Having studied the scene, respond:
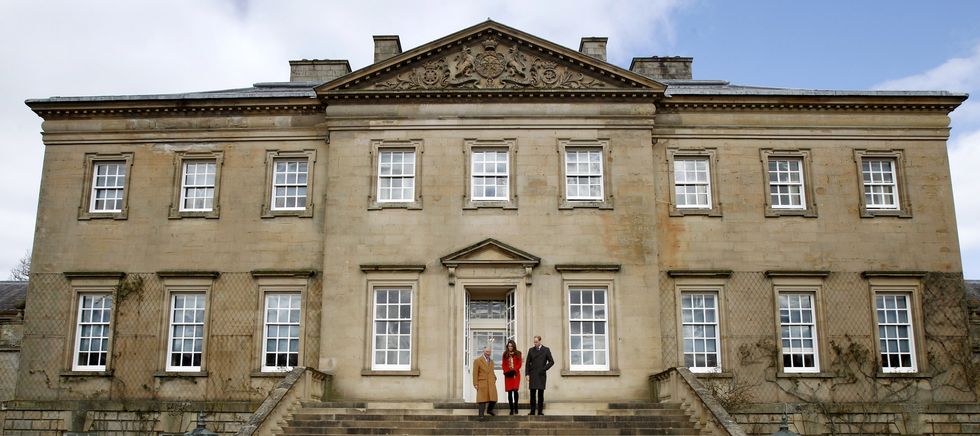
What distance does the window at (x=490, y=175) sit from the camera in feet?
73.7

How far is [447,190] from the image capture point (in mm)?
22328

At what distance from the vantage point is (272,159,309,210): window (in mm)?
23062

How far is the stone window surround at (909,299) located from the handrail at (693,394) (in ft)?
17.4

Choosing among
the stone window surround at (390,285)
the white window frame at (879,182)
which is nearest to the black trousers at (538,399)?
the stone window surround at (390,285)

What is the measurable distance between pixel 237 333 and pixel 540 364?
7.86 m

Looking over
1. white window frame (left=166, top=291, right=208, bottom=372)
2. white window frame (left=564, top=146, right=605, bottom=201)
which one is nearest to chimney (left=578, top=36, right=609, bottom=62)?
white window frame (left=564, top=146, right=605, bottom=201)

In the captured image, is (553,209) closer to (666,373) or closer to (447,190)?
(447,190)

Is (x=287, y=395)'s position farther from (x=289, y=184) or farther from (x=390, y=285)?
(x=289, y=184)

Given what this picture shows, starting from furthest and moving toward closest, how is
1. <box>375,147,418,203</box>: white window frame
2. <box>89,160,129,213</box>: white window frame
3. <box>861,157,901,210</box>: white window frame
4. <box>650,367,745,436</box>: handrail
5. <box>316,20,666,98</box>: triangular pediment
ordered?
1. <box>89,160,129,213</box>: white window frame
2. <box>861,157,901,210</box>: white window frame
3. <box>316,20,666,98</box>: triangular pediment
4. <box>375,147,418,203</box>: white window frame
5. <box>650,367,745,436</box>: handrail

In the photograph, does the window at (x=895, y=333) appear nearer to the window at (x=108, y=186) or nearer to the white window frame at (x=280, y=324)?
the white window frame at (x=280, y=324)

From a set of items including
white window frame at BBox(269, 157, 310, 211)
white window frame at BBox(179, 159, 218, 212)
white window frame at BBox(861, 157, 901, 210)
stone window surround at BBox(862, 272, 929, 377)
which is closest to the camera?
stone window surround at BBox(862, 272, 929, 377)

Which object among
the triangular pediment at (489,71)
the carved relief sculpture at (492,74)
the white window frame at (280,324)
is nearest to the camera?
the white window frame at (280,324)

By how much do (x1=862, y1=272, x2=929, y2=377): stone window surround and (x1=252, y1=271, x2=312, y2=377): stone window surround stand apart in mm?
13444

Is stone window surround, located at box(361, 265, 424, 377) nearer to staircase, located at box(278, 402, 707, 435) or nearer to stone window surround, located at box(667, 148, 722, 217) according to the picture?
staircase, located at box(278, 402, 707, 435)
